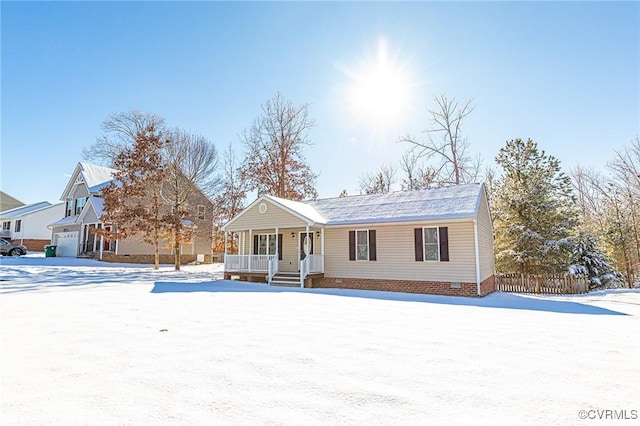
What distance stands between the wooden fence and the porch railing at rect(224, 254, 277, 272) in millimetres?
10537

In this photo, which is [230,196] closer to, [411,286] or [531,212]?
[411,286]

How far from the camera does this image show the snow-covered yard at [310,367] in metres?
2.84

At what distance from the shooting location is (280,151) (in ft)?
86.7

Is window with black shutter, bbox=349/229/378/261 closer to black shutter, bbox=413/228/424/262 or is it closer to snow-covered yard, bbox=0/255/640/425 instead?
black shutter, bbox=413/228/424/262

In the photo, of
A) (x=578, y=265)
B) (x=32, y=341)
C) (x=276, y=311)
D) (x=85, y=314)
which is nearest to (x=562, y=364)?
(x=276, y=311)

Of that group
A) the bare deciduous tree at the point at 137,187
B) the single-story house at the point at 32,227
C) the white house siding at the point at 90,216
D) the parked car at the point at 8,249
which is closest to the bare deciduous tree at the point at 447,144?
the bare deciduous tree at the point at 137,187

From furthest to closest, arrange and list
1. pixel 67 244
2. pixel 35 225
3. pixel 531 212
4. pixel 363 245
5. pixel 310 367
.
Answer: pixel 35 225, pixel 67 244, pixel 531 212, pixel 363 245, pixel 310 367

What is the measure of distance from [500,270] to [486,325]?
11744 millimetres

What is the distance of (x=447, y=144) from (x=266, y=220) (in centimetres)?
1599

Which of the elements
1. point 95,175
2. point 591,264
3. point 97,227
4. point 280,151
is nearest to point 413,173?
point 280,151

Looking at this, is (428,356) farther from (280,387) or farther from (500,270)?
(500,270)

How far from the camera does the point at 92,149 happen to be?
25.0m

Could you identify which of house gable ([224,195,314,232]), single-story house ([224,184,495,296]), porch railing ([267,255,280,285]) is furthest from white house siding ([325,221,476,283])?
porch railing ([267,255,280,285])

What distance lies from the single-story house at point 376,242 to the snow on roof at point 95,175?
17647 mm
